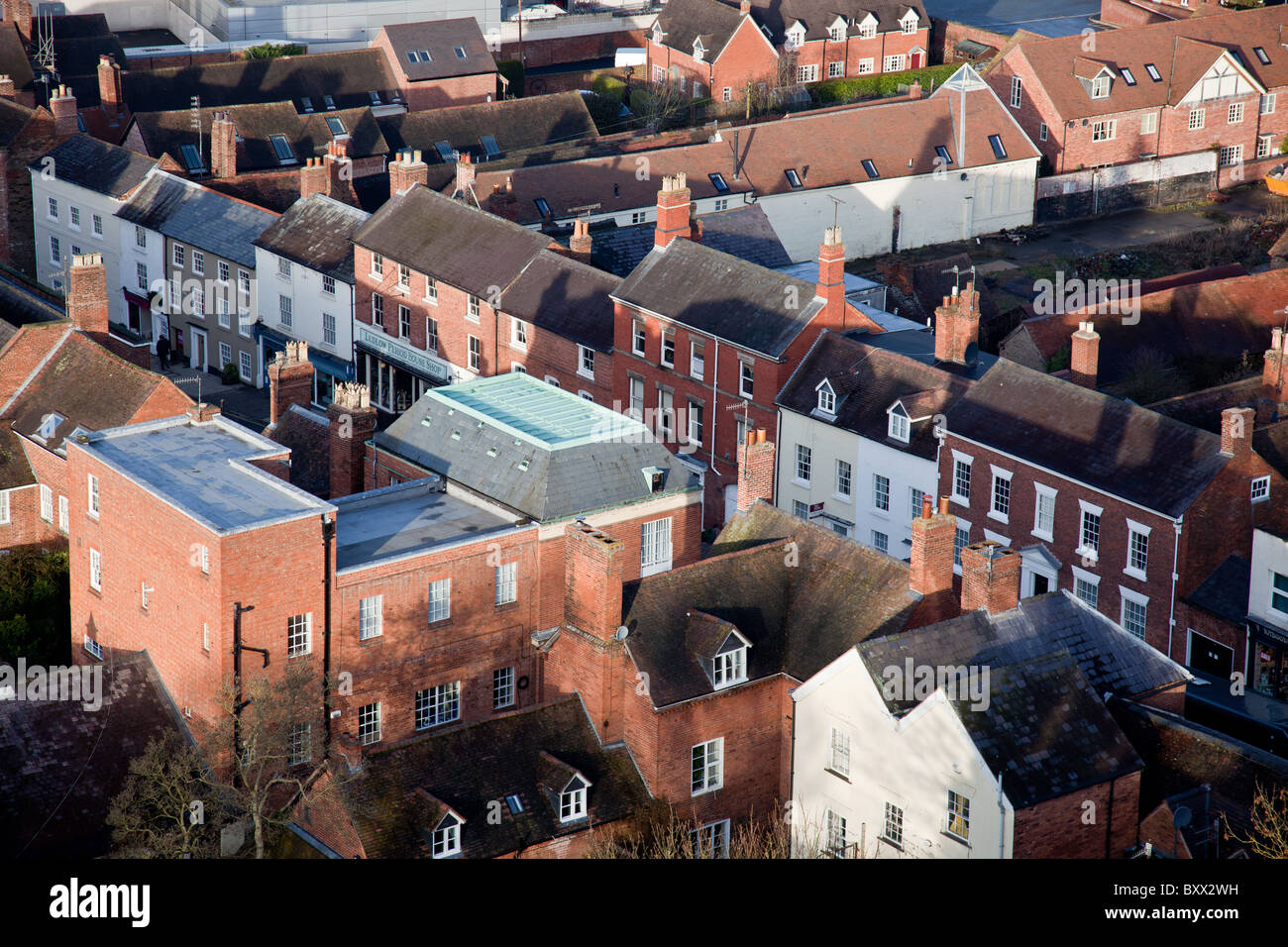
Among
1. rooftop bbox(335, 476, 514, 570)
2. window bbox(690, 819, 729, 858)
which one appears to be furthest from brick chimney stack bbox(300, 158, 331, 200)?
window bbox(690, 819, 729, 858)

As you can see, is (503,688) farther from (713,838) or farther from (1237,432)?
(1237,432)

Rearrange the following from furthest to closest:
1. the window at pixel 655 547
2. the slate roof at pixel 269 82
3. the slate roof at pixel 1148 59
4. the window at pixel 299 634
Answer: the slate roof at pixel 1148 59 → the slate roof at pixel 269 82 → the window at pixel 655 547 → the window at pixel 299 634

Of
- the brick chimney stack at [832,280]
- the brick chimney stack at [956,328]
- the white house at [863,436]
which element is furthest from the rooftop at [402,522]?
the brick chimney stack at [956,328]

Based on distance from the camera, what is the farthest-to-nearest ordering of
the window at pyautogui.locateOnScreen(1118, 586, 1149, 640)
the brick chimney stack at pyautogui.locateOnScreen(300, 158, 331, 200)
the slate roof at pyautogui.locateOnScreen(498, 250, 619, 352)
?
the brick chimney stack at pyautogui.locateOnScreen(300, 158, 331, 200) < the slate roof at pyautogui.locateOnScreen(498, 250, 619, 352) < the window at pyautogui.locateOnScreen(1118, 586, 1149, 640)

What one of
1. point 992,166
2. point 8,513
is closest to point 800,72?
point 992,166

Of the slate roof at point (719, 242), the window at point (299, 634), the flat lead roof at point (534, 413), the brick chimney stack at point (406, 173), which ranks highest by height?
the brick chimney stack at point (406, 173)

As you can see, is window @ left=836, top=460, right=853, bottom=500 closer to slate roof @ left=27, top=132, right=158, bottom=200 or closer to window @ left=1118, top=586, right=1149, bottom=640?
window @ left=1118, top=586, right=1149, bottom=640

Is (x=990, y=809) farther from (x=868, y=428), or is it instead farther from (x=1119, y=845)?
(x=868, y=428)

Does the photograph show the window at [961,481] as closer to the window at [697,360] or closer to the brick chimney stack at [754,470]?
the window at [697,360]
